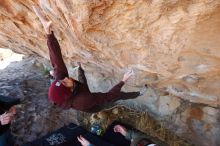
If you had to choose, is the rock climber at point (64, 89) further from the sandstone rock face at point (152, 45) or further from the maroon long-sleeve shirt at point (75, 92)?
the sandstone rock face at point (152, 45)

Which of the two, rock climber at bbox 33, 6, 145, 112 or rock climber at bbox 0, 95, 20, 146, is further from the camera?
rock climber at bbox 0, 95, 20, 146

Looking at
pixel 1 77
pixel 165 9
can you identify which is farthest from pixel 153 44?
pixel 1 77

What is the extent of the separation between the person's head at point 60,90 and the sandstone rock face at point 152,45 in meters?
0.39

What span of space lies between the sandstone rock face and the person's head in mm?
392

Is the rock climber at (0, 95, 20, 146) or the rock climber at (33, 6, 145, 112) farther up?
the rock climber at (33, 6, 145, 112)

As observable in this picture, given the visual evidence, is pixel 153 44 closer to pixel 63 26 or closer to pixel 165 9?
pixel 165 9

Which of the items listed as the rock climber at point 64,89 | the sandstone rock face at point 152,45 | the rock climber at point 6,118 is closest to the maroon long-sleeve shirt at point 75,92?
the rock climber at point 64,89

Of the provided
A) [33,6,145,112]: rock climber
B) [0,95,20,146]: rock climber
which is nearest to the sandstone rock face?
[33,6,145,112]: rock climber

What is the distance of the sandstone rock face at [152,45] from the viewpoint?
2168 millimetres

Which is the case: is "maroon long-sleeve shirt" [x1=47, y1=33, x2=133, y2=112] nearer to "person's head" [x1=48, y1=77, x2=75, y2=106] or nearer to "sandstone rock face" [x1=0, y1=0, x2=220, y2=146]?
"person's head" [x1=48, y1=77, x2=75, y2=106]

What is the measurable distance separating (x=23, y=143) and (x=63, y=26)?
1.67 m

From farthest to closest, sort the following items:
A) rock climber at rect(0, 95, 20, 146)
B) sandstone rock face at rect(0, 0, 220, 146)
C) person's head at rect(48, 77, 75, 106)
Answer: rock climber at rect(0, 95, 20, 146) → person's head at rect(48, 77, 75, 106) → sandstone rock face at rect(0, 0, 220, 146)

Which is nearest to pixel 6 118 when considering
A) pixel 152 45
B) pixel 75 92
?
pixel 75 92

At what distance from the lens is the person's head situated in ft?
8.62
